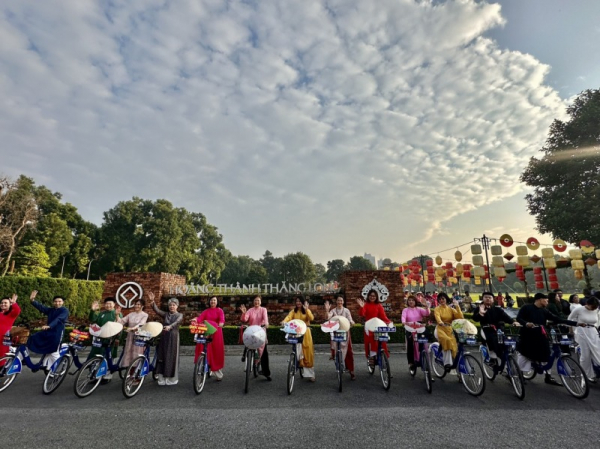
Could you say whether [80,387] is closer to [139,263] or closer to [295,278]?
[139,263]

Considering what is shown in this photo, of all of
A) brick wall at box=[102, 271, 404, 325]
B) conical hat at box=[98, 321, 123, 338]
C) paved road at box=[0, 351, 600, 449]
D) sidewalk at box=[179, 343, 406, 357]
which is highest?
brick wall at box=[102, 271, 404, 325]

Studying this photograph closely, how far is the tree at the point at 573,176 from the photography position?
21.3 meters

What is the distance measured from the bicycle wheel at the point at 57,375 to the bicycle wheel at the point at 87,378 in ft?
1.61

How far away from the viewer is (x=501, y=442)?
13.0ft

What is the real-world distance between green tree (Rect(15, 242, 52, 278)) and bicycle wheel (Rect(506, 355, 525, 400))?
37.1m

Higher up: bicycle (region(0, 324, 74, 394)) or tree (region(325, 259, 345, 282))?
tree (region(325, 259, 345, 282))

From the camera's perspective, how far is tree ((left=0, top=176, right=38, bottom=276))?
91.5 feet

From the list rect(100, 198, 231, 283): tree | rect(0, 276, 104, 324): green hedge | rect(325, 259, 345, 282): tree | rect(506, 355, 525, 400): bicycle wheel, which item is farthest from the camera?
rect(325, 259, 345, 282): tree

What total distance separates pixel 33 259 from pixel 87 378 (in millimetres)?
32325

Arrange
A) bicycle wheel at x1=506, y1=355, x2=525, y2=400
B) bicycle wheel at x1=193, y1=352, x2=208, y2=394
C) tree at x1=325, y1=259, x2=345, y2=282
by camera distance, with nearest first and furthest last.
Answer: bicycle wheel at x1=506, y1=355, x2=525, y2=400 < bicycle wheel at x1=193, y1=352, x2=208, y2=394 < tree at x1=325, y1=259, x2=345, y2=282

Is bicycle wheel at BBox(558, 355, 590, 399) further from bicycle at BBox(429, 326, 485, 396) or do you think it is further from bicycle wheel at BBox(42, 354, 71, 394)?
bicycle wheel at BBox(42, 354, 71, 394)

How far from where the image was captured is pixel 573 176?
22.4 meters

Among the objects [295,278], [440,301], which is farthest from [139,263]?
[440,301]

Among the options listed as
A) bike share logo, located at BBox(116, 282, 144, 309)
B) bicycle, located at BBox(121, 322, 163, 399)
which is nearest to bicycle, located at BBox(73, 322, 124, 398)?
bicycle, located at BBox(121, 322, 163, 399)
